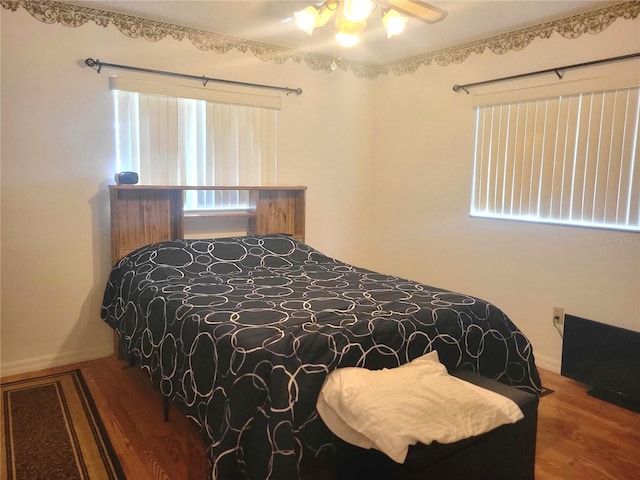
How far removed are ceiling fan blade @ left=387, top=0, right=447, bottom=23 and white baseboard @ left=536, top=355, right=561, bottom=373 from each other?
224 cm

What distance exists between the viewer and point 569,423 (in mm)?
2492

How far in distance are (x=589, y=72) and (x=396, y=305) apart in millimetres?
1939

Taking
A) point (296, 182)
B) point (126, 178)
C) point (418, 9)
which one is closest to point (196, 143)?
point (126, 178)

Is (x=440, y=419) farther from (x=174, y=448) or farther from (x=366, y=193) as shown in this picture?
(x=366, y=193)

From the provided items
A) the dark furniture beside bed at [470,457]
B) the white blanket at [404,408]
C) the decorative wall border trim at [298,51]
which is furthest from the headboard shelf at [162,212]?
the dark furniture beside bed at [470,457]

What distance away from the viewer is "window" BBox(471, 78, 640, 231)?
283 centimetres

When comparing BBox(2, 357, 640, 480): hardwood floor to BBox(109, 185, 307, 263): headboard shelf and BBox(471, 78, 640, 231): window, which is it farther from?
BBox(471, 78, 640, 231): window

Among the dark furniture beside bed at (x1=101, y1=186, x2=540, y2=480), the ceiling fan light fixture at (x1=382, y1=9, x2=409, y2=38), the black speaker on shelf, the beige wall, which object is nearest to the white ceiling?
the beige wall

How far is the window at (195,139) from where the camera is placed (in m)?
3.17

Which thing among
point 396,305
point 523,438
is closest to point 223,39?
point 396,305

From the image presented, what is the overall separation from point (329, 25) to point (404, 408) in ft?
8.46

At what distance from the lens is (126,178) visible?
9.95 feet

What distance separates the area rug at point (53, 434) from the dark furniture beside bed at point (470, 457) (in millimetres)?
1002

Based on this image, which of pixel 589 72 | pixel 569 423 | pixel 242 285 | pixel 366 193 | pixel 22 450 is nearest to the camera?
pixel 22 450
